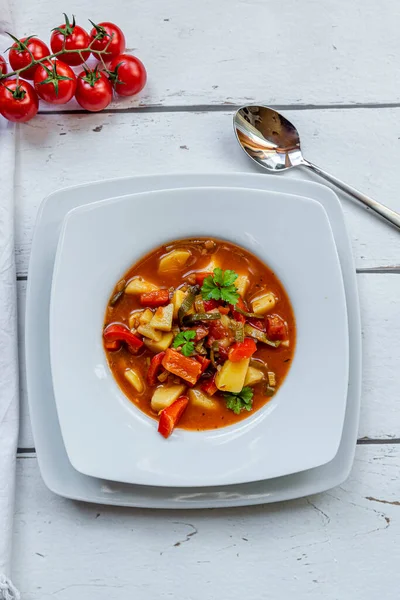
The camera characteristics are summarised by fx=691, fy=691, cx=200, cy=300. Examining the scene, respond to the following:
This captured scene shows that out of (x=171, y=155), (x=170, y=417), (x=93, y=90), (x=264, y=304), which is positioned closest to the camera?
(x=170, y=417)

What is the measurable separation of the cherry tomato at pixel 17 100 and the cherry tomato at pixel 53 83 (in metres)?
0.06

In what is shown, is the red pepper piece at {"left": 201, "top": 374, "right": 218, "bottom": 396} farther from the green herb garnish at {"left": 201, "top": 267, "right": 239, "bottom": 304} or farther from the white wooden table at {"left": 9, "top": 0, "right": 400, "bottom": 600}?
the white wooden table at {"left": 9, "top": 0, "right": 400, "bottom": 600}

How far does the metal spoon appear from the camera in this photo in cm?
318

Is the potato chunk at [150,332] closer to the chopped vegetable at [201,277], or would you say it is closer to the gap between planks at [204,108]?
the chopped vegetable at [201,277]

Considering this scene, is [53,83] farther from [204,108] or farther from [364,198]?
[364,198]

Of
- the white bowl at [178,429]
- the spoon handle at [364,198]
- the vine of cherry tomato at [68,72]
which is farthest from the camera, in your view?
the spoon handle at [364,198]

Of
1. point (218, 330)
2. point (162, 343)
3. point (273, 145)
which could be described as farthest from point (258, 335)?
point (273, 145)

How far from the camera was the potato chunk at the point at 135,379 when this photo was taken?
2.97 metres

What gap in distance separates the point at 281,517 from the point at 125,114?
1982 millimetres

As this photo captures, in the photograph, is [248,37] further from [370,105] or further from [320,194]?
[320,194]

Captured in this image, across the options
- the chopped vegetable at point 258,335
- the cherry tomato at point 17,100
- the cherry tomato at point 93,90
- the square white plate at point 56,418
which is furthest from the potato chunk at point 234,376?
the cherry tomato at point 17,100

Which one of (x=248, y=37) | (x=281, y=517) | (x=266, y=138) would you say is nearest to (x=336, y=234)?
(x=266, y=138)

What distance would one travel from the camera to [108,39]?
3.13m

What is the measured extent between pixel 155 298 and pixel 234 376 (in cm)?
48
